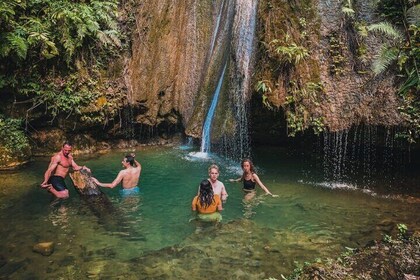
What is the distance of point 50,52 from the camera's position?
11.7 m

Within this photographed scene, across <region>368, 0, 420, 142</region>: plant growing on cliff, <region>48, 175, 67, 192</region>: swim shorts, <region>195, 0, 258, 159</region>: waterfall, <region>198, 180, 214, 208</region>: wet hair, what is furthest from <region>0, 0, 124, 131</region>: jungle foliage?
<region>368, 0, 420, 142</region>: plant growing on cliff

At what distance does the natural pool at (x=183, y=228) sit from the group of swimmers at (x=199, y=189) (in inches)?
11.0

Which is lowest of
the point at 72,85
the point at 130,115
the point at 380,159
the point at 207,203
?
the point at 207,203

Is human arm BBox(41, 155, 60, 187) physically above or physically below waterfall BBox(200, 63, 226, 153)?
below

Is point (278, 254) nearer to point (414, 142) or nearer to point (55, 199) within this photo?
point (414, 142)

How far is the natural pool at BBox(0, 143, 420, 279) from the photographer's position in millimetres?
5773

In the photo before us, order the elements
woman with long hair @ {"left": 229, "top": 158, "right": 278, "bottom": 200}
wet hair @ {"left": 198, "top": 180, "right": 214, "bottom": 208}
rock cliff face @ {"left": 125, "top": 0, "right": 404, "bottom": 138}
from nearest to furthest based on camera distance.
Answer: wet hair @ {"left": 198, "top": 180, "right": 214, "bottom": 208} → woman with long hair @ {"left": 229, "top": 158, "right": 278, "bottom": 200} → rock cliff face @ {"left": 125, "top": 0, "right": 404, "bottom": 138}

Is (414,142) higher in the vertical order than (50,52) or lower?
lower

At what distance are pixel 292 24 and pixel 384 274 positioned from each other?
708 cm

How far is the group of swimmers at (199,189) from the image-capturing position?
24.8ft

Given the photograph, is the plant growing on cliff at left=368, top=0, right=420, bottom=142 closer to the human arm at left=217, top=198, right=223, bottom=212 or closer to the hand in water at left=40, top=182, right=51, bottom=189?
the human arm at left=217, top=198, right=223, bottom=212

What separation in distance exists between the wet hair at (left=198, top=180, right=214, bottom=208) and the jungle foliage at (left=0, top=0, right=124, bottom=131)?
6962 mm

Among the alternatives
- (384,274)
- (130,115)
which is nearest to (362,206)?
(384,274)

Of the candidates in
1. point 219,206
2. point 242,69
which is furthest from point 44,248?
point 242,69
